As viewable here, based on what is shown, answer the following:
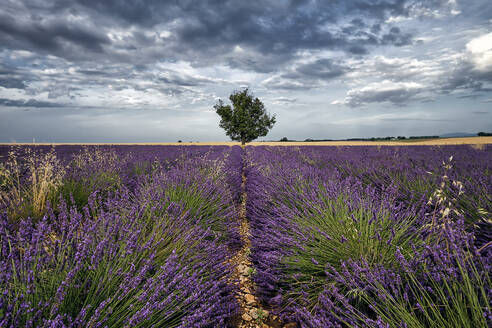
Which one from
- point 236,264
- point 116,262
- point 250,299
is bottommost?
point 250,299

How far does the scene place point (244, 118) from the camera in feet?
116

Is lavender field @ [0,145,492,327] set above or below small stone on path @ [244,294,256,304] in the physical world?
above

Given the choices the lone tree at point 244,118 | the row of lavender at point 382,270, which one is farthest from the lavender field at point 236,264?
the lone tree at point 244,118

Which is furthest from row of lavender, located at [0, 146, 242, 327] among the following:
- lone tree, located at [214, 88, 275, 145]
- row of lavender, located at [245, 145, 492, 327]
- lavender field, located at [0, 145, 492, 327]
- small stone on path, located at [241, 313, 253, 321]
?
lone tree, located at [214, 88, 275, 145]

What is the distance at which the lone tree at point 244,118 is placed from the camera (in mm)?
35719

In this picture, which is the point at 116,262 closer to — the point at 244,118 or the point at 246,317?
the point at 246,317

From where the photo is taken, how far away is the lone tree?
35719 mm

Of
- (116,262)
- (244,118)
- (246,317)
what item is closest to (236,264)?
(246,317)

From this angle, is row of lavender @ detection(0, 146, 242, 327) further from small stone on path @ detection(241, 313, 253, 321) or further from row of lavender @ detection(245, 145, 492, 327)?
row of lavender @ detection(245, 145, 492, 327)

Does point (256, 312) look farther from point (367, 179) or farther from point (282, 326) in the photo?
point (367, 179)

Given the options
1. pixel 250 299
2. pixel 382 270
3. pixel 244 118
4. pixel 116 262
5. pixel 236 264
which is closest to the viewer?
pixel 382 270

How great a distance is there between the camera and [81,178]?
4480 millimetres

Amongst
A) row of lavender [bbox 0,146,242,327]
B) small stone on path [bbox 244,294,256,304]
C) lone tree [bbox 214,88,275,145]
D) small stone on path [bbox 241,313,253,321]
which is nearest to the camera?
row of lavender [bbox 0,146,242,327]

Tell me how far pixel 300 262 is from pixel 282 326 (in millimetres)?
518
